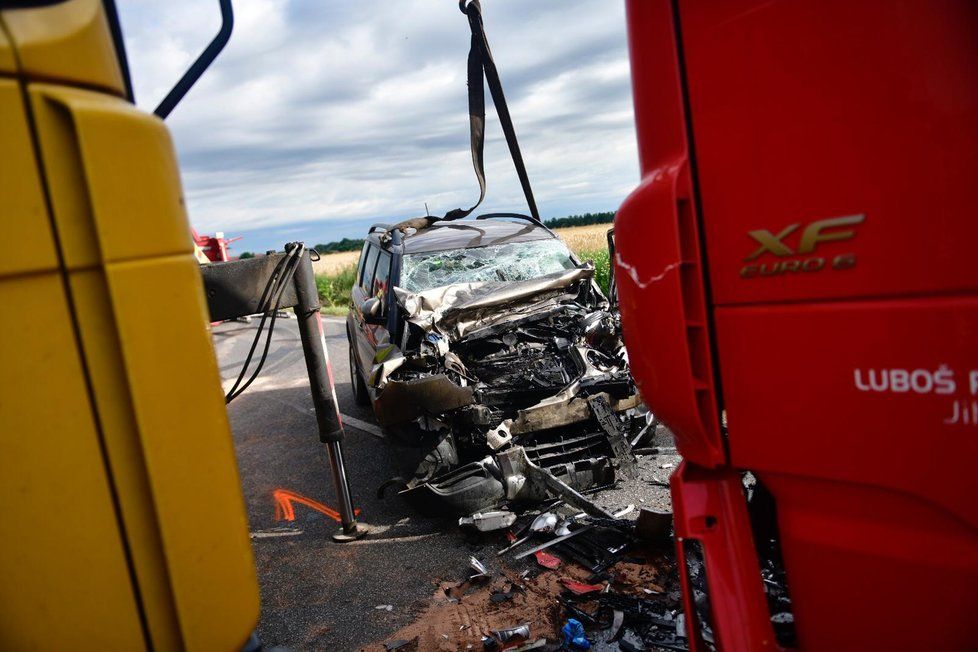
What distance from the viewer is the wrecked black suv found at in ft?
14.3

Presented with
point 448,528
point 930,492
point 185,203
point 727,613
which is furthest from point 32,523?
point 448,528

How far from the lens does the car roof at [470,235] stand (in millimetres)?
6176

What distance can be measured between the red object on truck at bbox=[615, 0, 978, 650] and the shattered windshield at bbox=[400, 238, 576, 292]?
4.10m

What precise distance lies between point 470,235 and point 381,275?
98 centimetres

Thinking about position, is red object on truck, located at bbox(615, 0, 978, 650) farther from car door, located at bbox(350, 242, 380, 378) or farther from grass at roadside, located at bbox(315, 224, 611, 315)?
grass at roadside, located at bbox(315, 224, 611, 315)

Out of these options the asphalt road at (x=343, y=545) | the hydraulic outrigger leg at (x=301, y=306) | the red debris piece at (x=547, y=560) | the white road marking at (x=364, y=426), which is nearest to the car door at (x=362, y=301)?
the white road marking at (x=364, y=426)

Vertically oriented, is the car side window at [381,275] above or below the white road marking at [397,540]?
above

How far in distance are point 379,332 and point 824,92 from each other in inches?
183

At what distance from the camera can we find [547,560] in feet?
12.6

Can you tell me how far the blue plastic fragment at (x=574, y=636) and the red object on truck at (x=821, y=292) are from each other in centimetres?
132

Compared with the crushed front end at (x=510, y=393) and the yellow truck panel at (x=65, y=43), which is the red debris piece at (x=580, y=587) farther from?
the yellow truck panel at (x=65, y=43)

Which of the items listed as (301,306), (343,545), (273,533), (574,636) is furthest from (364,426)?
(574,636)

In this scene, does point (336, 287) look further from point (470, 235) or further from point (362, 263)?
point (470, 235)

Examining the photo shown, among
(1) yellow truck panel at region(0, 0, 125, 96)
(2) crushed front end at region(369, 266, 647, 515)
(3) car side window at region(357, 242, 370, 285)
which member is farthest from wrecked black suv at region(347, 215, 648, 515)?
(1) yellow truck panel at region(0, 0, 125, 96)
